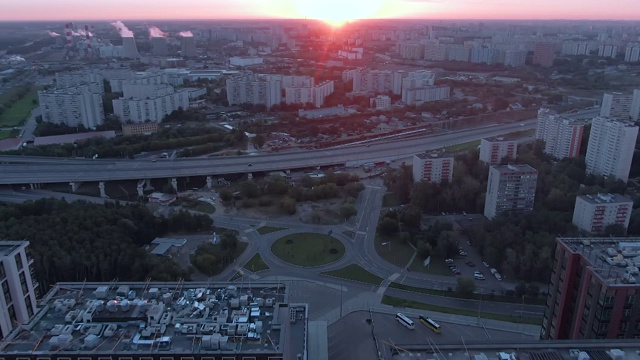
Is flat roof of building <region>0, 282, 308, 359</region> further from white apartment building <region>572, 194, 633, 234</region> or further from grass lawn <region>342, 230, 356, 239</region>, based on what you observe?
white apartment building <region>572, 194, 633, 234</region>

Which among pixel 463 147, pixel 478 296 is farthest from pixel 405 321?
pixel 463 147

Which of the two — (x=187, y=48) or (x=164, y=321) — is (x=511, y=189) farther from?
(x=187, y=48)

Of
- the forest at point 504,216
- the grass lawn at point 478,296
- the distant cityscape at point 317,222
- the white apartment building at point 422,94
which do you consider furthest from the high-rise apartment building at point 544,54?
the grass lawn at point 478,296

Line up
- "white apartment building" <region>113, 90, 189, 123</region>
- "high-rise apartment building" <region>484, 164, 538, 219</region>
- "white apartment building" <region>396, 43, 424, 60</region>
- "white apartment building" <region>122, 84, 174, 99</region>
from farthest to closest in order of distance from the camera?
"white apartment building" <region>396, 43, 424, 60</region> → "white apartment building" <region>122, 84, 174, 99</region> → "white apartment building" <region>113, 90, 189, 123</region> → "high-rise apartment building" <region>484, 164, 538, 219</region>

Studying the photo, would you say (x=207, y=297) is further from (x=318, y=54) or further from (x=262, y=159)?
(x=318, y=54)

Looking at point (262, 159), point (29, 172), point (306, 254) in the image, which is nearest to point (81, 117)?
point (29, 172)

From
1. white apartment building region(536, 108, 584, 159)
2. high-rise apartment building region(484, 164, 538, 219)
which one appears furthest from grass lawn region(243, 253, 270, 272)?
white apartment building region(536, 108, 584, 159)

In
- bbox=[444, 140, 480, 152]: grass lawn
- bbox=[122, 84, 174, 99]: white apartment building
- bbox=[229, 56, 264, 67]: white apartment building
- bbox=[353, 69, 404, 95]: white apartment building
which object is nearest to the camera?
bbox=[444, 140, 480, 152]: grass lawn
